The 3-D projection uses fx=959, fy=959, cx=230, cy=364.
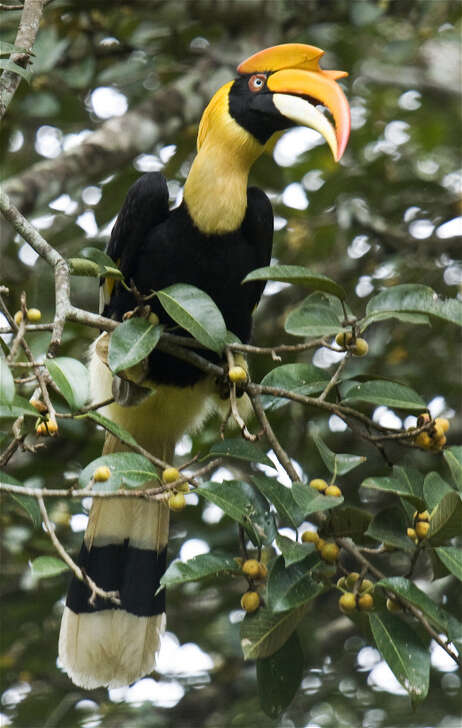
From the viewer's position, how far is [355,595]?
182 cm

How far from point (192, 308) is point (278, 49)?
1109mm

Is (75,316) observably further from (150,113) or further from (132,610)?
(150,113)

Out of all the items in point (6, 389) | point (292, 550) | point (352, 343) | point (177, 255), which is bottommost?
point (177, 255)

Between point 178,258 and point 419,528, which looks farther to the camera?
point 178,258

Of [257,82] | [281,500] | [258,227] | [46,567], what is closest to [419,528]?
[281,500]

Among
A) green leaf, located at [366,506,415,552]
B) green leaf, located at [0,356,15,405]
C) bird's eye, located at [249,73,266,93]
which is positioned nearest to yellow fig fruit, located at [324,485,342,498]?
green leaf, located at [366,506,415,552]

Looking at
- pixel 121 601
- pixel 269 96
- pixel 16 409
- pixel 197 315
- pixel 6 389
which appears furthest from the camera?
pixel 269 96

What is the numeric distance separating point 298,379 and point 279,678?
616 mm

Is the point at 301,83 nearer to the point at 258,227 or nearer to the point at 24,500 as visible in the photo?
the point at 258,227

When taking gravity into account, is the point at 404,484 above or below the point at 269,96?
below

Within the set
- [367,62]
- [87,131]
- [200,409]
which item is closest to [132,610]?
[200,409]

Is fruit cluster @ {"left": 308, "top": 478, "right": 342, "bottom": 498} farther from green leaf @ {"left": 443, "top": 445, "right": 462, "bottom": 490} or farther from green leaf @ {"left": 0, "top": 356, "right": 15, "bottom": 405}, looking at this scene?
green leaf @ {"left": 0, "top": 356, "right": 15, "bottom": 405}

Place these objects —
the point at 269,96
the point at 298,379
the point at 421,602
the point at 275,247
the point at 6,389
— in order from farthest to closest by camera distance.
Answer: the point at 275,247 → the point at 269,96 → the point at 298,379 → the point at 421,602 → the point at 6,389

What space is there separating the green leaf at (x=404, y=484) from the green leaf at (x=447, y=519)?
71 millimetres
